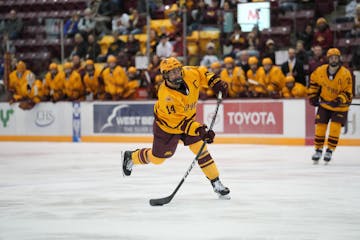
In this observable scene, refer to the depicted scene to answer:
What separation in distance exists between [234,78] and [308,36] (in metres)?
1.71

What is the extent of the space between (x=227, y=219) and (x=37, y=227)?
4.98ft

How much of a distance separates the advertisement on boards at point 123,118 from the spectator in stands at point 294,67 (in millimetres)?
2865

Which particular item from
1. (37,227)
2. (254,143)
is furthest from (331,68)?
(37,227)

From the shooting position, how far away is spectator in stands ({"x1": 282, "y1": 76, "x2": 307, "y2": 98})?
51.8 feet

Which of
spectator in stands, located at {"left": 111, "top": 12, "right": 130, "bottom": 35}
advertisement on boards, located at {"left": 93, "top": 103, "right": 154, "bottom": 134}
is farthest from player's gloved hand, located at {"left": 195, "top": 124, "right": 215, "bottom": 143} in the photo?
spectator in stands, located at {"left": 111, "top": 12, "right": 130, "bottom": 35}

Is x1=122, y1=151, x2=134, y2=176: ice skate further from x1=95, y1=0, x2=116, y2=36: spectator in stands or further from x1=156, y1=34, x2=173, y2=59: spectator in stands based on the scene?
x1=95, y1=0, x2=116, y2=36: spectator in stands

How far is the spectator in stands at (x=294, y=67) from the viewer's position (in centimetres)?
1599

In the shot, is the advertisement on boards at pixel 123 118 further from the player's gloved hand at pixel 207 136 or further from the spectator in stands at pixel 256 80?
the player's gloved hand at pixel 207 136

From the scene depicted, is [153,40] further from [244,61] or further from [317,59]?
[317,59]

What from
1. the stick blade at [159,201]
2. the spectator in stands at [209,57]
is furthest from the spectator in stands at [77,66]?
the stick blade at [159,201]

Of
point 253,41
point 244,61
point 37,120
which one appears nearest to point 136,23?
point 37,120

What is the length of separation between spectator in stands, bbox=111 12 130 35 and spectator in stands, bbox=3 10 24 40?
2540 mm

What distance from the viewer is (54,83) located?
722 inches

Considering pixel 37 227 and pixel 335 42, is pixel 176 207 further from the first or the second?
pixel 335 42
